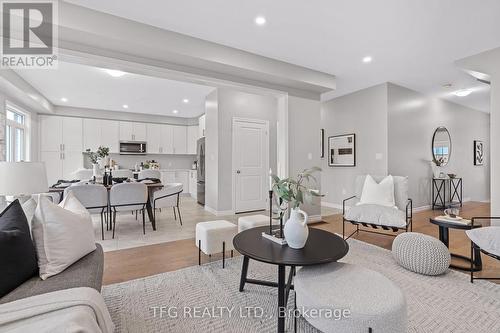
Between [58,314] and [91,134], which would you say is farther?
[91,134]

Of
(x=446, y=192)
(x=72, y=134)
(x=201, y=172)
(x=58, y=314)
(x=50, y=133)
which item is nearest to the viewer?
(x=58, y=314)

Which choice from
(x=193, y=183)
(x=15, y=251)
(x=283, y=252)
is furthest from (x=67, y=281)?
(x=193, y=183)

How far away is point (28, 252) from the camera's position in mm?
1280

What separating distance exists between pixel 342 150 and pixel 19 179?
5451 millimetres

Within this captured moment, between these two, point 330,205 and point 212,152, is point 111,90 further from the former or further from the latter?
point 330,205

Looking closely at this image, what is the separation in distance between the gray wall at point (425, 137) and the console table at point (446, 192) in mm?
225

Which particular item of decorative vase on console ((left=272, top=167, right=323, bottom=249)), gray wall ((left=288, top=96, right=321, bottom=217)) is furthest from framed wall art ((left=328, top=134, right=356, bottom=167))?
decorative vase on console ((left=272, top=167, right=323, bottom=249))

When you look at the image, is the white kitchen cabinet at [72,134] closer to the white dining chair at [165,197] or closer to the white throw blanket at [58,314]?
the white dining chair at [165,197]

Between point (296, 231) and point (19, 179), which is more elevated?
point (19, 179)

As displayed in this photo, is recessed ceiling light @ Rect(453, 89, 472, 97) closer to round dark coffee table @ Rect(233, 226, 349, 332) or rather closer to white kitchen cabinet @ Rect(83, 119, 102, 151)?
round dark coffee table @ Rect(233, 226, 349, 332)

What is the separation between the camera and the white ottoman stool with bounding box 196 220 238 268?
2506 millimetres

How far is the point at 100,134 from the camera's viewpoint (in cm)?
691

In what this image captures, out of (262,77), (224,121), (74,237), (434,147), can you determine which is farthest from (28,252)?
(434,147)

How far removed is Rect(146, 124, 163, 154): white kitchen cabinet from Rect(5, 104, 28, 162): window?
286 cm
